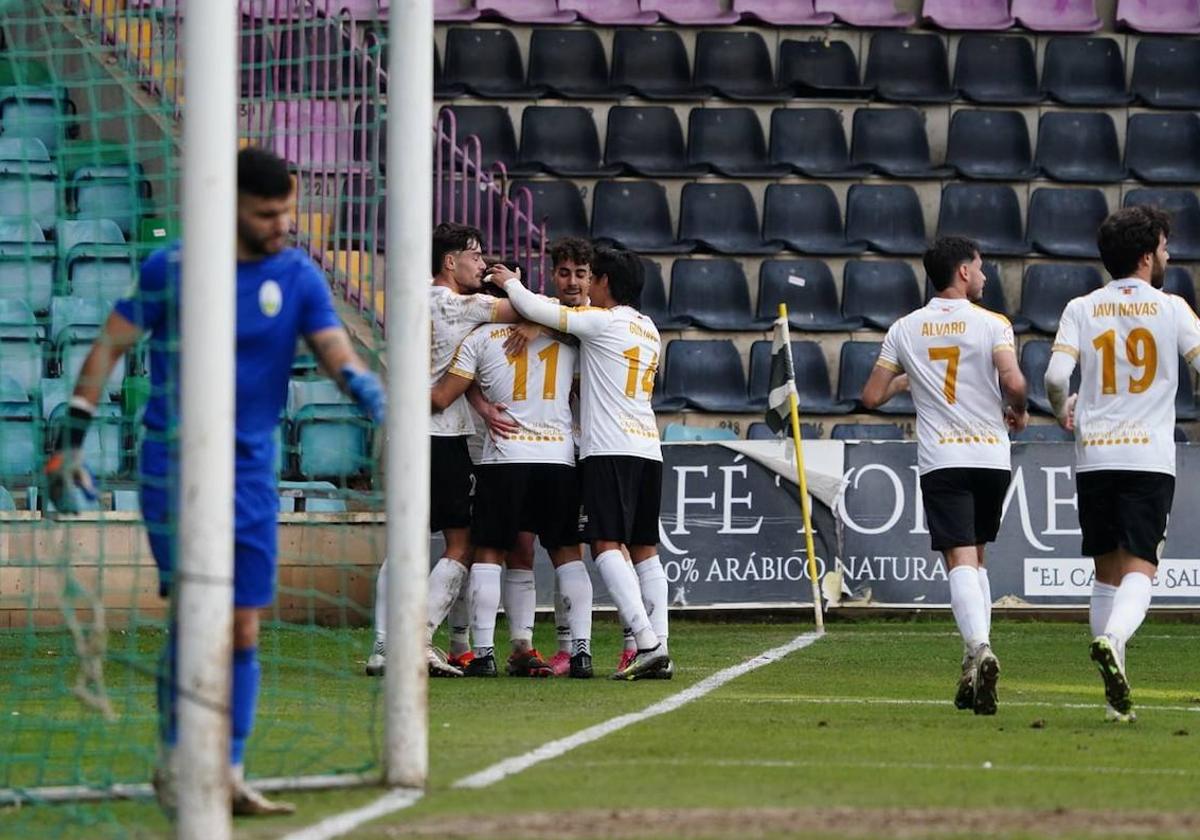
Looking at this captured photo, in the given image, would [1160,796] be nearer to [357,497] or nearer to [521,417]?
[357,497]

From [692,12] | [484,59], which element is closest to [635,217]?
[484,59]

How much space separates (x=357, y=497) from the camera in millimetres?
9109

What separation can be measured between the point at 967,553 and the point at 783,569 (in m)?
5.11

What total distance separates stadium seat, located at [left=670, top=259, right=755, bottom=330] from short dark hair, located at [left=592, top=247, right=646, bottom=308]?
6.21 m

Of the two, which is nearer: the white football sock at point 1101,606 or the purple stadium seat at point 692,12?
the white football sock at point 1101,606

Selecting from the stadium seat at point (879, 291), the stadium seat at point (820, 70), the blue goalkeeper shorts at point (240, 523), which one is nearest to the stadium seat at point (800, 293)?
the stadium seat at point (879, 291)

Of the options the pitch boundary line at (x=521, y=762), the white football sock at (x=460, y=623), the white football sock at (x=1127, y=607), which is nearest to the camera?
the pitch boundary line at (x=521, y=762)

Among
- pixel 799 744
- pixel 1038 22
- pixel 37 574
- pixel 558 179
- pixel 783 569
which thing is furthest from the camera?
pixel 1038 22

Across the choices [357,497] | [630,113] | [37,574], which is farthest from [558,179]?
[357,497]

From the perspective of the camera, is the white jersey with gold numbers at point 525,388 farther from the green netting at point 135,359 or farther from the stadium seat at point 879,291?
the stadium seat at point 879,291

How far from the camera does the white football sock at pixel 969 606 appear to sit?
850cm

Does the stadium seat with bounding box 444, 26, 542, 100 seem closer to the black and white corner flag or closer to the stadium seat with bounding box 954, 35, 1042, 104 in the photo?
the stadium seat with bounding box 954, 35, 1042, 104

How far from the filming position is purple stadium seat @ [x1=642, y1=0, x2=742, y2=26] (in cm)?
1848

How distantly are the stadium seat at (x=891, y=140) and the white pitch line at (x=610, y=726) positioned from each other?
687 cm
